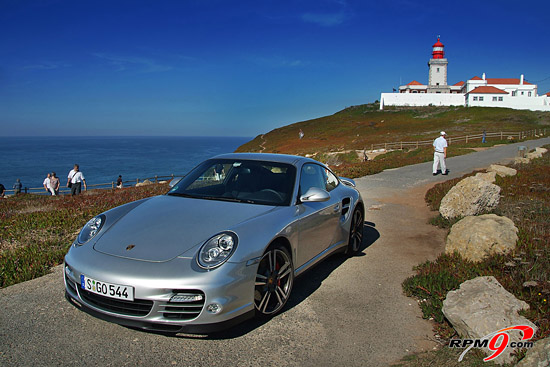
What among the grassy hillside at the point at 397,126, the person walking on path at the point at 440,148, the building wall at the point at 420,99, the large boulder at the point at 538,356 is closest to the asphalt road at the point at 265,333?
the large boulder at the point at 538,356

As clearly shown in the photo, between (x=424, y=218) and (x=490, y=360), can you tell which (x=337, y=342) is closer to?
(x=490, y=360)

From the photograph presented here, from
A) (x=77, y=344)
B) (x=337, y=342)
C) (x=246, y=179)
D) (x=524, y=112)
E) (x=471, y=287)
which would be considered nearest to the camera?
(x=77, y=344)

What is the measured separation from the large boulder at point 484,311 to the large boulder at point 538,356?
9.0 inches

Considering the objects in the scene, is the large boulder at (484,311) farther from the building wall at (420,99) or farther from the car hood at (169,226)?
the building wall at (420,99)

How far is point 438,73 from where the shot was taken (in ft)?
351

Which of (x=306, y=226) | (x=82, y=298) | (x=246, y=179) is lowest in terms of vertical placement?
(x=82, y=298)

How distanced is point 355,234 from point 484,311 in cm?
287

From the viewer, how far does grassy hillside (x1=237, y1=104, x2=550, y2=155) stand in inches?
2486

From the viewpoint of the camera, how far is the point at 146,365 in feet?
10.7

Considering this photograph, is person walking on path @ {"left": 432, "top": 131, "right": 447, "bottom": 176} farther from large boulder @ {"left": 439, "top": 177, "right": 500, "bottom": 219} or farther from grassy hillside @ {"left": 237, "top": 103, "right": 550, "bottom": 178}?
grassy hillside @ {"left": 237, "top": 103, "right": 550, "bottom": 178}

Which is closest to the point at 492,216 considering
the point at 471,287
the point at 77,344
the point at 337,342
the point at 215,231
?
the point at 471,287

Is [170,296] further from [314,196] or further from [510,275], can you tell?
[510,275]

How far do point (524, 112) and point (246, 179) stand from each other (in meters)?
91.4

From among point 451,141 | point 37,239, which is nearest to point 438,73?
point 451,141
